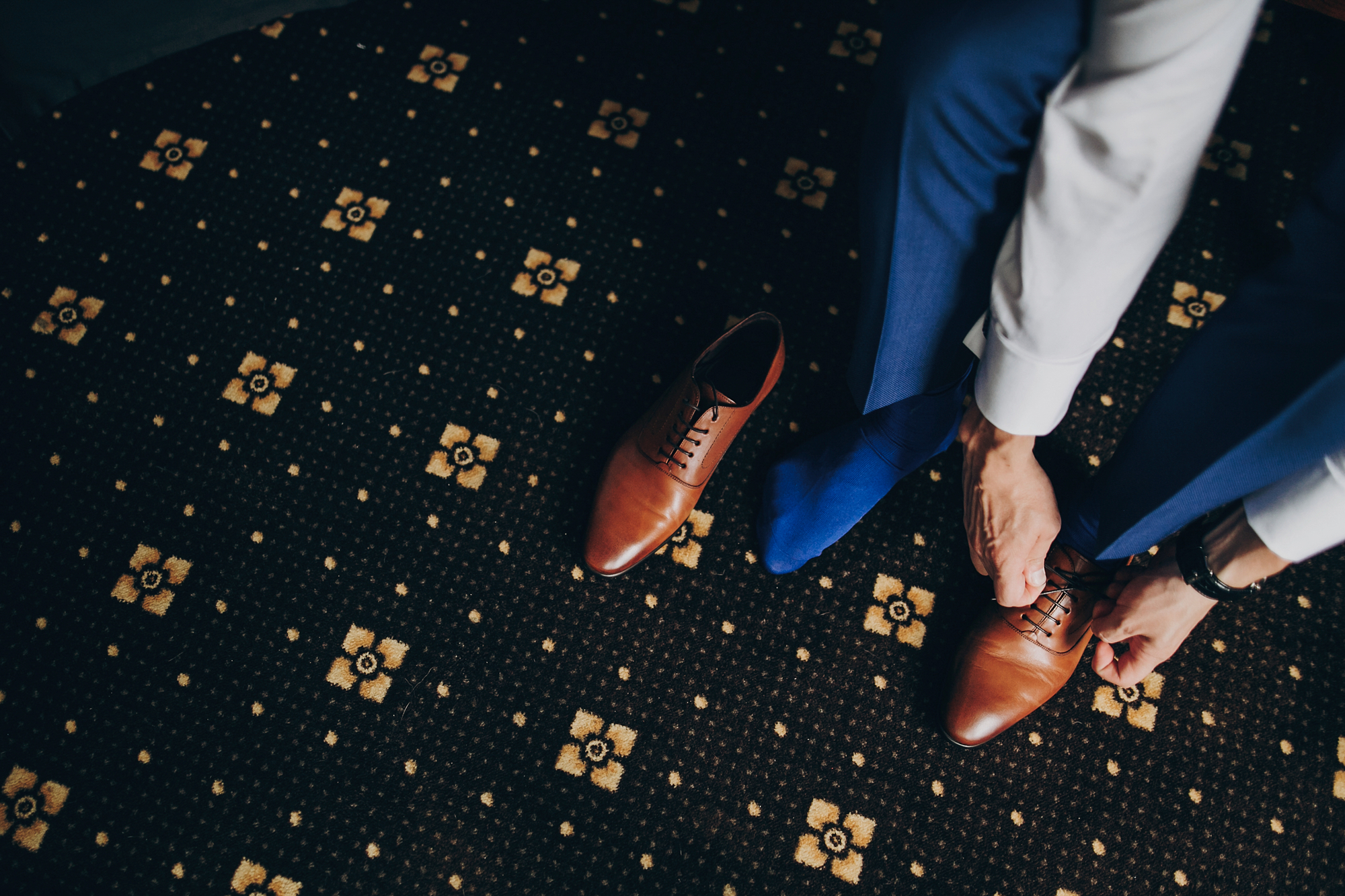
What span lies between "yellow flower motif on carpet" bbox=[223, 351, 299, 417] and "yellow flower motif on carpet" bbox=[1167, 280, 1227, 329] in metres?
1.33

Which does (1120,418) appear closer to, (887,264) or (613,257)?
(887,264)

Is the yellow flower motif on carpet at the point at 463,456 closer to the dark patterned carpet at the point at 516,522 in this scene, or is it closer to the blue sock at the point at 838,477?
the dark patterned carpet at the point at 516,522

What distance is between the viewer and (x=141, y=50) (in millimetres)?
1197

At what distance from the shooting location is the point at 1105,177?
20.5 inches

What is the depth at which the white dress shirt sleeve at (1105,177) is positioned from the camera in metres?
0.47

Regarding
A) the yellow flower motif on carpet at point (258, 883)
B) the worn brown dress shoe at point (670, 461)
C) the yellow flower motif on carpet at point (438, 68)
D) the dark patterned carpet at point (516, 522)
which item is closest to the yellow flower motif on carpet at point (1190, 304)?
the dark patterned carpet at point (516, 522)

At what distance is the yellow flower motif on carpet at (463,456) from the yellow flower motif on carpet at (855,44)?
90 cm

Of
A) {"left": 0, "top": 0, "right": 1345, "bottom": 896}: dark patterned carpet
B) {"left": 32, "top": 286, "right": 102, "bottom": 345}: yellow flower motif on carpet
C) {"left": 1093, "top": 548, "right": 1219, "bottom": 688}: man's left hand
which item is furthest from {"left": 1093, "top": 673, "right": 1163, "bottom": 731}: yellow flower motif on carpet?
{"left": 32, "top": 286, "right": 102, "bottom": 345}: yellow flower motif on carpet

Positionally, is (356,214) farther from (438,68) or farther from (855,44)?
(855,44)

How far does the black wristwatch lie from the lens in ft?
2.27

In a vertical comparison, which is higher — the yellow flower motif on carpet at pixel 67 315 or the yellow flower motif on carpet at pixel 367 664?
the yellow flower motif on carpet at pixel 67 315

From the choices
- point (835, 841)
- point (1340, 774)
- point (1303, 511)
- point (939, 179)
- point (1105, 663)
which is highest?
point (939, 179)

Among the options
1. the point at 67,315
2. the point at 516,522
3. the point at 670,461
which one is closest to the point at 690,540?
the point at 670,461

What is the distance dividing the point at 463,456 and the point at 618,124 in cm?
62
